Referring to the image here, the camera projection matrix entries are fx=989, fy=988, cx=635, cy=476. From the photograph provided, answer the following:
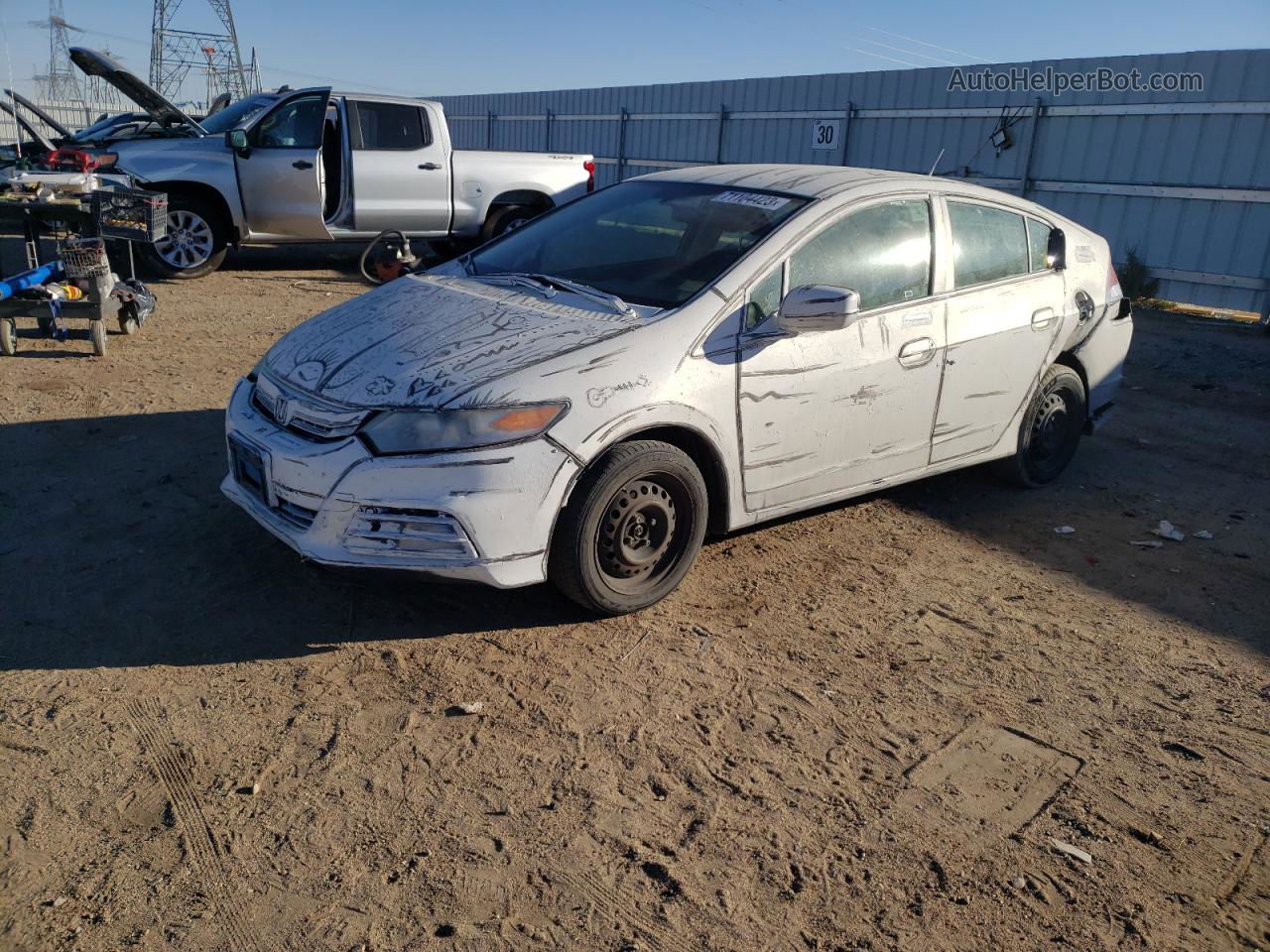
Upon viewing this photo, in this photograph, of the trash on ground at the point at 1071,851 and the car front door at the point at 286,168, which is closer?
the trash on ground at the point at 1071,851

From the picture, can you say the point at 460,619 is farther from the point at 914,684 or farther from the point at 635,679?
the point at 914,684

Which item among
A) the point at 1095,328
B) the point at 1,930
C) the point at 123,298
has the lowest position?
the point at 1,930

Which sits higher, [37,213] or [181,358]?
[37,213]

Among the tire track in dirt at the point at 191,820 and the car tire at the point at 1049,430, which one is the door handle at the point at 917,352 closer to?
the car tire at the point at 1049,430

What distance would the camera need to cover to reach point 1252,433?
722 cm

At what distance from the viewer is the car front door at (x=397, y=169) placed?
35.8 feet

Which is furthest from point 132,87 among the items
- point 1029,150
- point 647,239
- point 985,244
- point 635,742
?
point 1029,150

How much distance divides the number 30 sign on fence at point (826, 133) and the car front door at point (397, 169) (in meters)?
7.42

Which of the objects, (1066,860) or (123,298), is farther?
(123,298)

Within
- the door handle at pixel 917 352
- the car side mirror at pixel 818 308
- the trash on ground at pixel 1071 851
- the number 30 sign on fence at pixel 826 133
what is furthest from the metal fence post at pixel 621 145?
the trash on ground at pixel 1071 851

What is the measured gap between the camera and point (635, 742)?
10.2 feet

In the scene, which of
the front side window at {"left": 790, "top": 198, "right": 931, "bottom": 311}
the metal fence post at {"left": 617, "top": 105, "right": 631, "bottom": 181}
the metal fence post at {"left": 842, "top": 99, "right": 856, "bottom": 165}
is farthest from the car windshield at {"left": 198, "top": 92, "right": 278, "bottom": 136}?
the metal fence post at {"left": 617, "top": 105, "right": 631, "bottom": 181}

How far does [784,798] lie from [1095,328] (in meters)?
3.92

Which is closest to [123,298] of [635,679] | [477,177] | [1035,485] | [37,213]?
[37,213]
